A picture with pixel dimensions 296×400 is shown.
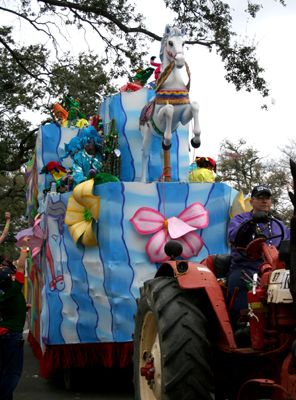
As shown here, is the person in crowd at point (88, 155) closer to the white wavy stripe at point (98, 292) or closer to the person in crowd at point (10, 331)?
the white wavy stripe at point (98, 292)

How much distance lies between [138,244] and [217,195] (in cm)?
135

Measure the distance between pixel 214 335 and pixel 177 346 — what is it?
48 cm

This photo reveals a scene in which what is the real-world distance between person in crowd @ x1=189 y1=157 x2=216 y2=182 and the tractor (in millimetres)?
5033

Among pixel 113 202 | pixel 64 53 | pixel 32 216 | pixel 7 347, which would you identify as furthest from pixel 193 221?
pixel 64 53

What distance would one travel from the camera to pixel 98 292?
6359 mm

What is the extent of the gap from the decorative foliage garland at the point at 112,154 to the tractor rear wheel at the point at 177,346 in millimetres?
4292

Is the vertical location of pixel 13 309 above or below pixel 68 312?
above

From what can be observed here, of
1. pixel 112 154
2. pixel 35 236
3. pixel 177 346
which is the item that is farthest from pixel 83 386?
pixel 177 346

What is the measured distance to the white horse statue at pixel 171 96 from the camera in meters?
6.82

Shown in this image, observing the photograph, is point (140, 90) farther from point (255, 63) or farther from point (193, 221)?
point (255, 63)

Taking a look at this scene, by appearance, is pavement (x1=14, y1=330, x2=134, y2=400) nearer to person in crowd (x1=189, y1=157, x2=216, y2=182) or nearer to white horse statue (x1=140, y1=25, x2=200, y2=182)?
white horse statue (x1=140, y1=25, x2=200, y2=182)

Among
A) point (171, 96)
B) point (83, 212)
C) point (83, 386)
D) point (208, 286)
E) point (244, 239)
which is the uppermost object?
point (171, 96)

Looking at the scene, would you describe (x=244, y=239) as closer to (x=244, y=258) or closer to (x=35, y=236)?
(x=244, y=258)

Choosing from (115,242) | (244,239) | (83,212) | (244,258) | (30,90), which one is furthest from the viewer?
(30,90)
